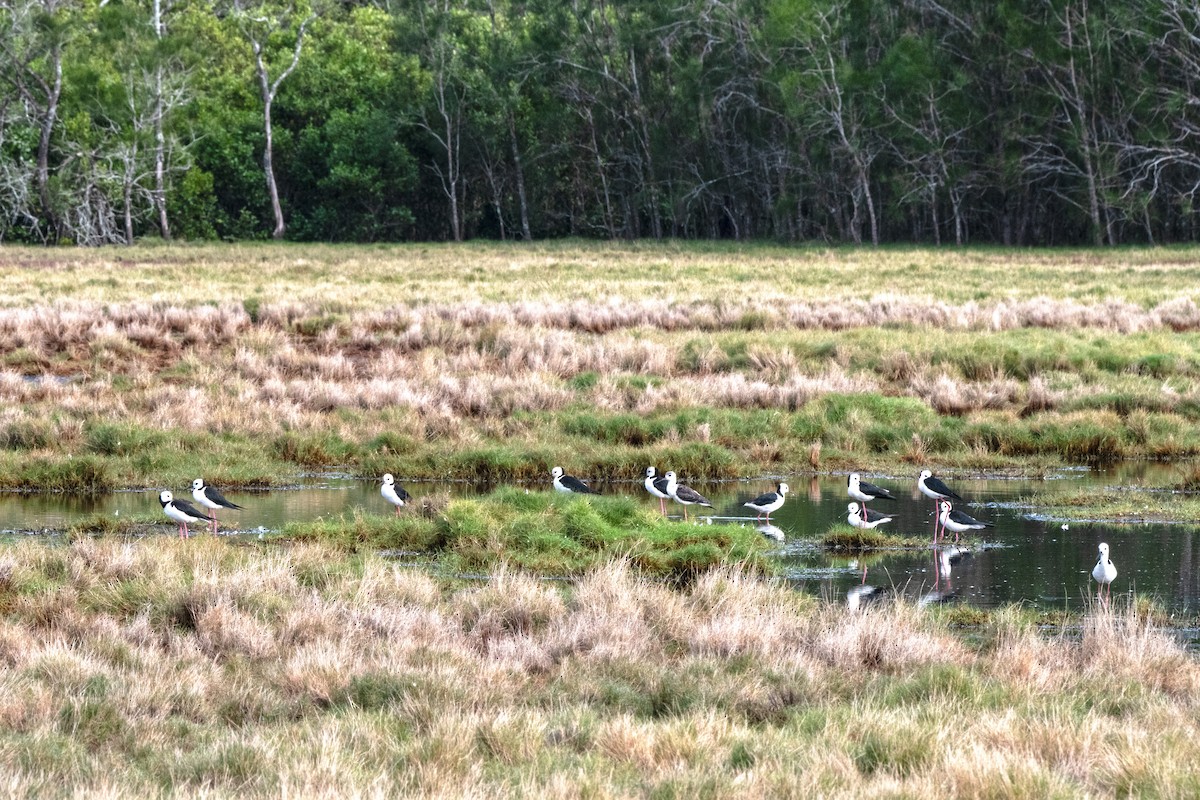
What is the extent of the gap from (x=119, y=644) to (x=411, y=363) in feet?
54.2

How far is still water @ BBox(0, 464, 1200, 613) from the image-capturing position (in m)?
12.9

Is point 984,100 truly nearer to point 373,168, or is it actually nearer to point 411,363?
point 373,168

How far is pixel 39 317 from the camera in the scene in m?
28.6

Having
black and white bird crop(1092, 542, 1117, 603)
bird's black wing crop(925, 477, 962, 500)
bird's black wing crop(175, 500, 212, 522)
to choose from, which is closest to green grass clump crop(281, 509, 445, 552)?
bird's black wing crop(175, 500, 212, 522)

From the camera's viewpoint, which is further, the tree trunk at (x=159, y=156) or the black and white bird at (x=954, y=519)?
the tree trunk at (x=159, y=156)

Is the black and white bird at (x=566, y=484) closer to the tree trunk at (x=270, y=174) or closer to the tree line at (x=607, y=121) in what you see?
the tree line at (x=607, y=121)

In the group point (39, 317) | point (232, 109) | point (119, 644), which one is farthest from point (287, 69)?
point (119, 644)

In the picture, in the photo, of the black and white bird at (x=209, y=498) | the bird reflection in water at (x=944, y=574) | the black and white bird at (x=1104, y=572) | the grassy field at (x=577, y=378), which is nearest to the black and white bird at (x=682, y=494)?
the bird reflection in water at (x=944, y=574)

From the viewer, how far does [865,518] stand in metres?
15.5

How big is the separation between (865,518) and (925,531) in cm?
72

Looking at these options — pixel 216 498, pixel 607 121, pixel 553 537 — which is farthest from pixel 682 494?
pixel 607 121

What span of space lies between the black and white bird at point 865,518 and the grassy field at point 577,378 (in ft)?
12.2

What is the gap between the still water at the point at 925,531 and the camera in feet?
42.4

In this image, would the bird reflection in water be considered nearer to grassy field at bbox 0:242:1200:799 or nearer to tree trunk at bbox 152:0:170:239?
grassy field at bbox 0:242:1200:799
